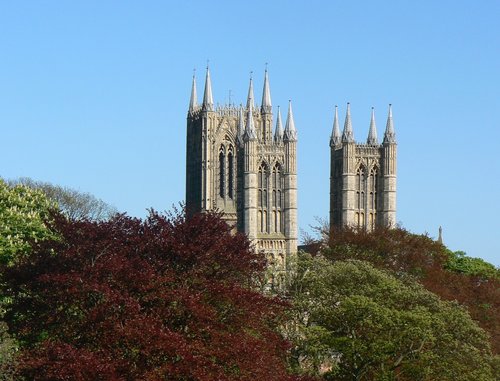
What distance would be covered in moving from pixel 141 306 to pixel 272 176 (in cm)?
7212

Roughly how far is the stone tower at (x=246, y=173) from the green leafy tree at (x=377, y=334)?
55.6 m

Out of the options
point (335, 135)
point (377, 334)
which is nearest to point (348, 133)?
point (335, 135)

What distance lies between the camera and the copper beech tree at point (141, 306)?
25.4 metres

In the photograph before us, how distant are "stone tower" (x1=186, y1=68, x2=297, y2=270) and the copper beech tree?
6569 centimetres

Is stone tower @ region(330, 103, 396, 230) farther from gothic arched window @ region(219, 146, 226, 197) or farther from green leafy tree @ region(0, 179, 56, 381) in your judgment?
green leafy tree @ region(0, 179, 56, 381)

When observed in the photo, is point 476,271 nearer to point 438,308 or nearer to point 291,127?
point 291,127

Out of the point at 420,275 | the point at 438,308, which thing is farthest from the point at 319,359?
the point at 420,275

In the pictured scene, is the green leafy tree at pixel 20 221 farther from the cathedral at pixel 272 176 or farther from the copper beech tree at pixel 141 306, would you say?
the cathedral at pixel 272 176

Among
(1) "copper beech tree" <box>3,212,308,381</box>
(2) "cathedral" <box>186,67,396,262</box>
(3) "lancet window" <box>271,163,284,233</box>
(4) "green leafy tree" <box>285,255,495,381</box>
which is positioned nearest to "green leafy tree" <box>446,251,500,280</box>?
(2) "cathedral" <box>186,67,396,262</box>

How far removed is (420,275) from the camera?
5528 centimetres

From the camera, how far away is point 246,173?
9788 cm

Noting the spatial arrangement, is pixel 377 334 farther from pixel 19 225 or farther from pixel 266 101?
pixel 266 101

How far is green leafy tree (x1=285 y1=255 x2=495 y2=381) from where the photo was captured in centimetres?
3600

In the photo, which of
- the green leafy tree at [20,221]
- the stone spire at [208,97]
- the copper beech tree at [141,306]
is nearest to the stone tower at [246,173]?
the stone spire at [208,97]
